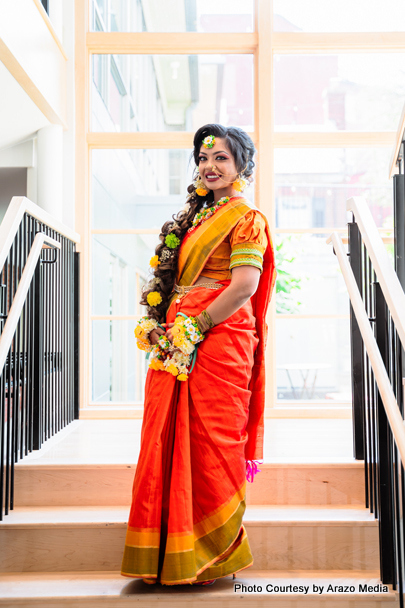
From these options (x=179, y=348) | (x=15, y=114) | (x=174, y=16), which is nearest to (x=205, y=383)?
(x=179, y=348)

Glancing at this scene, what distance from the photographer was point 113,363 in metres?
4.18

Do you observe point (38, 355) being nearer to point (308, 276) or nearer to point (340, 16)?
point (308, 276)

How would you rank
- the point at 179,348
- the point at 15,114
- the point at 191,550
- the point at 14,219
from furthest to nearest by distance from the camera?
the point at 15,114 → the point at 14,219 → the point at 179,348 → the point at 191,550

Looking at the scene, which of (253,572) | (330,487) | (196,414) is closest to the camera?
(196,414)

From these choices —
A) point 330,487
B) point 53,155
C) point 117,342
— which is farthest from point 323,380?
point 53,155

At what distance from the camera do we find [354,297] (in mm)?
2047

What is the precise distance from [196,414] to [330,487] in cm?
86

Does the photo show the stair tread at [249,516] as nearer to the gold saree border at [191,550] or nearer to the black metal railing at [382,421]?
the black metal railing at [382,421]

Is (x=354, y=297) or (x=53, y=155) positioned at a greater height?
(x=53, y=155)

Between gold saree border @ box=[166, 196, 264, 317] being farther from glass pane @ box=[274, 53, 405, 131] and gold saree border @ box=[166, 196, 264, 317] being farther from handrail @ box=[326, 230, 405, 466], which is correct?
glass pane @ box=[274, 53, 405, 131]

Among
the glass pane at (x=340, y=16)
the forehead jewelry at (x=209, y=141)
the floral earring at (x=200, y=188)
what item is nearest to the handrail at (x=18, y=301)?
the floral earring at (x=200, y=188)

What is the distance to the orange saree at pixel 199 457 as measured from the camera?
171 centimetres

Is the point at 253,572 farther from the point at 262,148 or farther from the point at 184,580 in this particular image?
the point at 262,148

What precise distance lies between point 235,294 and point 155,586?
0.94 meters
